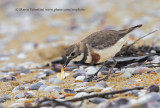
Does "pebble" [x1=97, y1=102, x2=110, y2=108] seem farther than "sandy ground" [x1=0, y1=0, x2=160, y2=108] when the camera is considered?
No

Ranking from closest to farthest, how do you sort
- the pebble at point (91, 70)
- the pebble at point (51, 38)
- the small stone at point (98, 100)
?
the small stone at point (98, 100)
the pebble at point (91, 70)
the pebble at point (51, 38)

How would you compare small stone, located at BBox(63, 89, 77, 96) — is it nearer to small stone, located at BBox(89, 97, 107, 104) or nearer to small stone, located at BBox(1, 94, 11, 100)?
small stone, located at BBox(89, 97, 107, 104)

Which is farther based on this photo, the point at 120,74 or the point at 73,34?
the point at 73,34

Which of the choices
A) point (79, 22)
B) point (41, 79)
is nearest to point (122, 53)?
point (41, 79)

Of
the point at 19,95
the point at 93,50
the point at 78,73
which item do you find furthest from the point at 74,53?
the point at 19,95

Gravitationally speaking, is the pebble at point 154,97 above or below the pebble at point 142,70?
below

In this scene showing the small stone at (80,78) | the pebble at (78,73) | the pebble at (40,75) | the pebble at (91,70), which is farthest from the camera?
the pebble at (40,75)

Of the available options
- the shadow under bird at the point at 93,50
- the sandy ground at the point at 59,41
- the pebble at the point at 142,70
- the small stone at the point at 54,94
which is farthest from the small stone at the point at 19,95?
the pebble at the point at 142,70

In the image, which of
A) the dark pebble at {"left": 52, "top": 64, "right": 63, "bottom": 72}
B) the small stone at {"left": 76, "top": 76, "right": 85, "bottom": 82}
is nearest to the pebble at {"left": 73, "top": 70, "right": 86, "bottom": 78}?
the small stone at {"left": 76, "top": 76, "right": 85, "bottom": 82}

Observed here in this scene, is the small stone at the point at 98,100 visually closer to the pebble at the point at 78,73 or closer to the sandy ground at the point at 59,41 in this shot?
the sandy ground at the point at 59,41

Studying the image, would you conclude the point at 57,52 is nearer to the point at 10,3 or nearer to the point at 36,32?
the point at 36,32

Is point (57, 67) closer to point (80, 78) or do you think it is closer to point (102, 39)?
point (80, 78)
